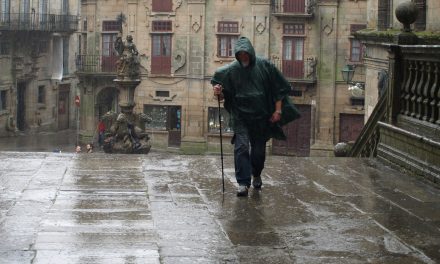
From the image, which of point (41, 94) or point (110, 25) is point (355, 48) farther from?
point (41, 94)

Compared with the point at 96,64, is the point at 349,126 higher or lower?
lower

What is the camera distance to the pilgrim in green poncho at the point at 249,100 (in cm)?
880

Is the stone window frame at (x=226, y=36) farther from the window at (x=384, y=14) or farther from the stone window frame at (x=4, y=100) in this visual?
the window at (x=384, y=14)

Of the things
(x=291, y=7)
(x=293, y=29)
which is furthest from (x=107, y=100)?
(x=291, y=7)

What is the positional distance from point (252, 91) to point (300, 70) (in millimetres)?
32062

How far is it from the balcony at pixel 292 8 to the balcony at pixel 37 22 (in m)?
13.4

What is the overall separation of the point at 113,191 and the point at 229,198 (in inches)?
41.9

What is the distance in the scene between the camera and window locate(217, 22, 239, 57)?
41.2 metres

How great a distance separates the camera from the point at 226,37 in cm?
4138

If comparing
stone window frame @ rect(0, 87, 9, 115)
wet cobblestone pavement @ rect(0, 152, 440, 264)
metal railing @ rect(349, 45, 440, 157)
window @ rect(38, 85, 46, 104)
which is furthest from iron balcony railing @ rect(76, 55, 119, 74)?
wet cobblestone pavement @ rect(0, 152, 440, 264)

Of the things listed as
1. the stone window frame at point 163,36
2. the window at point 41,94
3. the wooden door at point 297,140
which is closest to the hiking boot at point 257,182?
the wooden door at point 297,140

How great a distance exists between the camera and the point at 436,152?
927 cm

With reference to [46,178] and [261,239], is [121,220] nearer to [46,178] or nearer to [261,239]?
[261,239]

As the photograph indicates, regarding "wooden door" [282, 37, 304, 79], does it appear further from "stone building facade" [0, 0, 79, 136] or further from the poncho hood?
the poncho hood
